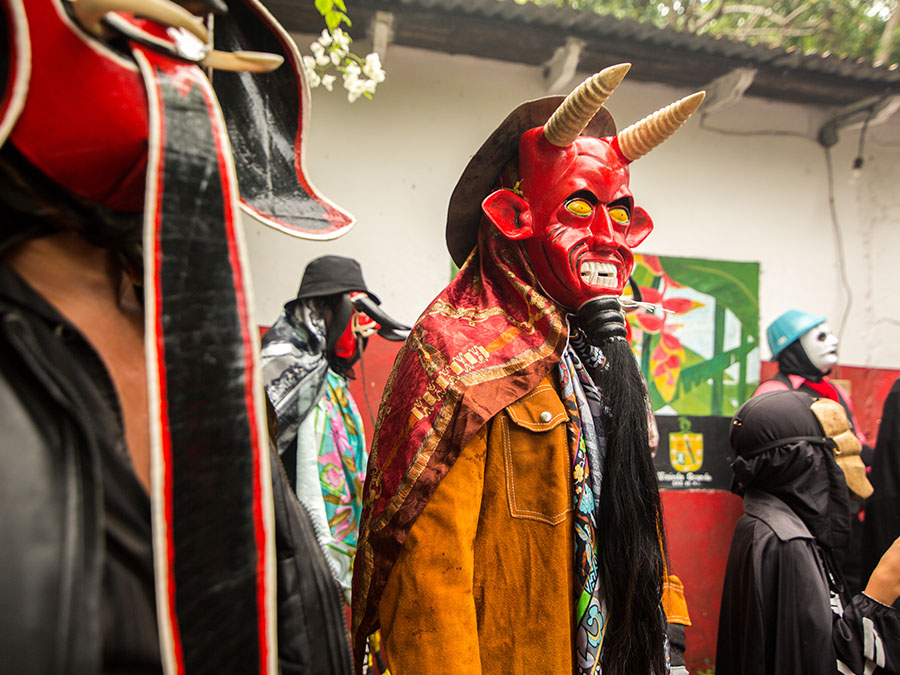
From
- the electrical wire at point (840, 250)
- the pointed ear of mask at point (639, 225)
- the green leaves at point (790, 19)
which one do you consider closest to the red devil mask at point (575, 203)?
the pointed ear of mask at point (639, 225)

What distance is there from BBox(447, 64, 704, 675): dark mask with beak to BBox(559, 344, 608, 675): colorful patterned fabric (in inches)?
1.3

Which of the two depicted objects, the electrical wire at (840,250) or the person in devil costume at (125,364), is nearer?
the person in devil costume at (125,364)

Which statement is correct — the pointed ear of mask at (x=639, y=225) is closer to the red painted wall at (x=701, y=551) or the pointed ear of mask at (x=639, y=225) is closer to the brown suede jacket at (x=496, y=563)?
the brown suede jacket at (x=496, y=563)

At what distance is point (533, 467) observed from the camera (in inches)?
61.6

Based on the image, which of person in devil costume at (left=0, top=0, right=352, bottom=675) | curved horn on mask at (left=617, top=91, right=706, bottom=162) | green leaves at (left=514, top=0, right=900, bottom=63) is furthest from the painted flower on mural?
person in devil costume at (left=0, top=0, right=352, bottom=675)

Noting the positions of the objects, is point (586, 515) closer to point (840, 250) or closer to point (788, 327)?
point (788, 327)

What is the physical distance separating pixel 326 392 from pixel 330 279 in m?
0.60

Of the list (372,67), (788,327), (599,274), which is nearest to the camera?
(599,274)

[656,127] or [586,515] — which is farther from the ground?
[656,127]

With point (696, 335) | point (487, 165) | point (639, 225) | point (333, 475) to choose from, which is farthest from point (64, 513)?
point (696, 335)

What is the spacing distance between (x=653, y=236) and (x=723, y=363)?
1.05m

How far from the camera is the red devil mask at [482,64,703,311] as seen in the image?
1683mm

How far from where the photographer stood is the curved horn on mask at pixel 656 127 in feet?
5.41

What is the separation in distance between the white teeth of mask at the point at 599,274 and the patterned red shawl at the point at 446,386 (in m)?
0.13
